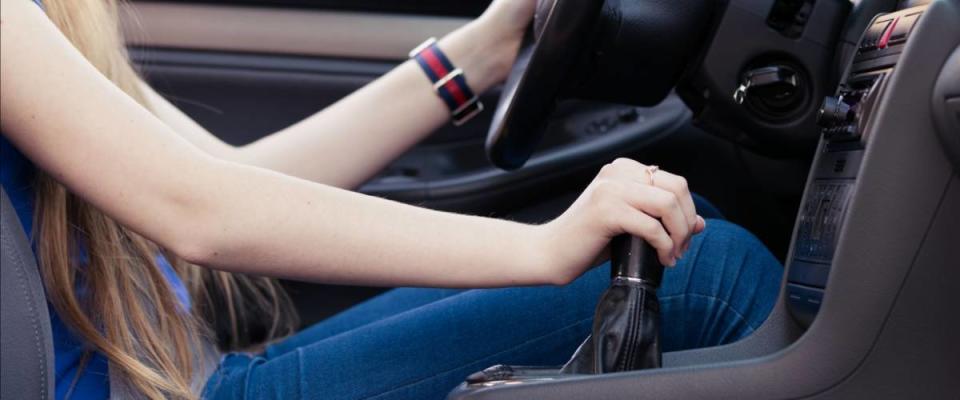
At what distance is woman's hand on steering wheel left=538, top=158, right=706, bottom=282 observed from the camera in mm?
783

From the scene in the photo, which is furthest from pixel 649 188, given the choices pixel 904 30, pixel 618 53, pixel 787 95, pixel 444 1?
pixel 444 1

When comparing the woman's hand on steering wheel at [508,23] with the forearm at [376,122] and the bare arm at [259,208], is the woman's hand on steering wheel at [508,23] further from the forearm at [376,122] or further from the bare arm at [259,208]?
the bare arm at [259,208]

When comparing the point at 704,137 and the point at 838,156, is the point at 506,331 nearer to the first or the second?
the point at 838,156

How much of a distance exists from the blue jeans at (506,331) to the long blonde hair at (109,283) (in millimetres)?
70

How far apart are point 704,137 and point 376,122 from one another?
0.50 m

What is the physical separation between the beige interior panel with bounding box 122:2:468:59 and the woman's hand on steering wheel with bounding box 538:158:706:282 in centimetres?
95

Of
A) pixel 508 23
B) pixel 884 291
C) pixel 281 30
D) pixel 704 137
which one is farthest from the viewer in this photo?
pixel 281 30

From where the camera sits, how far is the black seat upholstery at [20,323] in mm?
779

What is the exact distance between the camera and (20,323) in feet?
2.57

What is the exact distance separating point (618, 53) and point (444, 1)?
685mm

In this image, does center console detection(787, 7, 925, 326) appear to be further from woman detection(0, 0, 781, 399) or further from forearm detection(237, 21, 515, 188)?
forearm detection(237, 21, 515, 188)

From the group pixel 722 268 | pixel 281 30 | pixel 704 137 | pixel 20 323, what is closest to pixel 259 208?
pixel 20 323

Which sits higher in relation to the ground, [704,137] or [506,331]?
[704,137]

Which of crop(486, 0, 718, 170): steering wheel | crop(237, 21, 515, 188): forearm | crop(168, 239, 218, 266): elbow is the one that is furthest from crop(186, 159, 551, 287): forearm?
crop(237, 21, 515, 188): forearm
